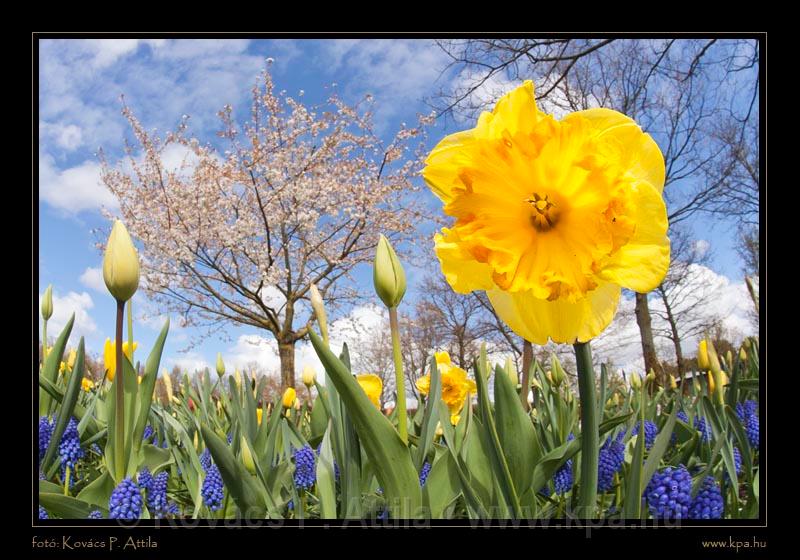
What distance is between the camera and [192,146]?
7.91 meters

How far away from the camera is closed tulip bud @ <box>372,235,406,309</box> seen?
738 mm

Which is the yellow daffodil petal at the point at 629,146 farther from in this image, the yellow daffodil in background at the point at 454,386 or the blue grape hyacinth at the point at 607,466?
the yellow daffodil in background at the point at 454,386

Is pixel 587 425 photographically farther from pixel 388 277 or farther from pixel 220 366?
pixel 220 366

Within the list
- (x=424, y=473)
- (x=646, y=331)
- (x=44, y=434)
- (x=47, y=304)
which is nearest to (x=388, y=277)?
(x=424, y=473)

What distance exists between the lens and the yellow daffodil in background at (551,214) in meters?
0.65

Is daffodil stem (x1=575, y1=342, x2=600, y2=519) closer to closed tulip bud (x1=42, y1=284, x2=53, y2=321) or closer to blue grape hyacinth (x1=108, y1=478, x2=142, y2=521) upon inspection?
blue grape hyacinth (x1=108, y1=478, x2=142, y2=521)

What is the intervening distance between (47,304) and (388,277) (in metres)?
0.94

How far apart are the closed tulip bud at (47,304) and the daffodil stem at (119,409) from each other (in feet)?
1.79

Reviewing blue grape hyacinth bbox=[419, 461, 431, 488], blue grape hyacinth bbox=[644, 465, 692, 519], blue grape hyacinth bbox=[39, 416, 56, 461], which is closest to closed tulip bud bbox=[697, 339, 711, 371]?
blue grape hyacinth bbox=[644, 465, 692, 519]

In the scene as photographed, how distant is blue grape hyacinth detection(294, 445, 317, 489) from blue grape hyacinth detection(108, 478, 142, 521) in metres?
0.24

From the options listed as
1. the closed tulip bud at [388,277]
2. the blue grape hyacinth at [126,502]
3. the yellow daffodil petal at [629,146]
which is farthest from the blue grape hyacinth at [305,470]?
the yellow daffodil petal at [629,146]
